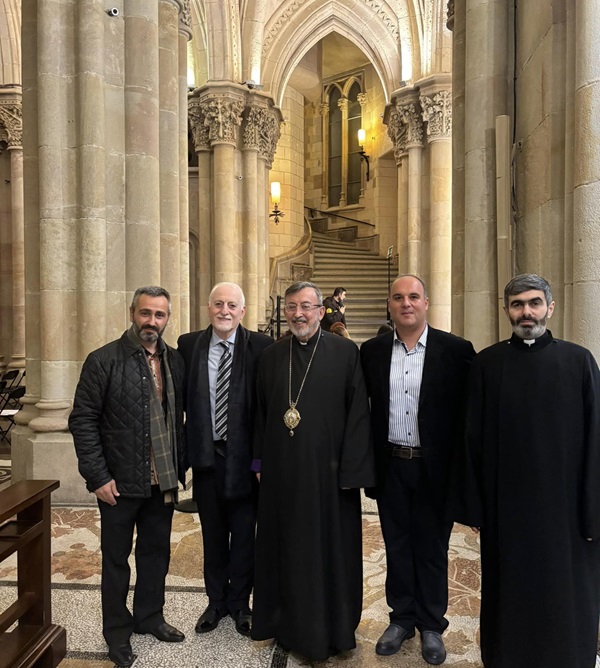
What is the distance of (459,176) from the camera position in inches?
200

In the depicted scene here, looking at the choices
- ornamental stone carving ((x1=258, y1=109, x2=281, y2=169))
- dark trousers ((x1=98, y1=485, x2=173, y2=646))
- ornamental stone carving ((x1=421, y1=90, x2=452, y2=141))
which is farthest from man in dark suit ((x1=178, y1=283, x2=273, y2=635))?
ornamental stone carving ((x1=258, y1=109, x2=281, y2=169))

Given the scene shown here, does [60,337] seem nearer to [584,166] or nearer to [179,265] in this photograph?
[179,265]

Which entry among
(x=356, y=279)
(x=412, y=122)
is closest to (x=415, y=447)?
(x=412, y=122)

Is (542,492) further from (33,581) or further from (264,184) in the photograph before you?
(264,184)

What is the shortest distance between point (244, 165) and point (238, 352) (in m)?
10.3

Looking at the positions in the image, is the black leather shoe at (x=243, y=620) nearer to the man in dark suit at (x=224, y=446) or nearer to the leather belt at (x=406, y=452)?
the man in dark suit at (x=224, y=446)

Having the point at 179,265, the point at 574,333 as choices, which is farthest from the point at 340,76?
the point at 574,333

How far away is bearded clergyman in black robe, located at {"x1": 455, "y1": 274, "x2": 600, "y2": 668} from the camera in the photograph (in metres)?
2.22

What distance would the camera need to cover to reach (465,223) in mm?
4789

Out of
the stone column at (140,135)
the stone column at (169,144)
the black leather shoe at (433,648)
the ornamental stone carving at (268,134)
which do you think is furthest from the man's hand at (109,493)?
the ornamental stone carving at (268,134)

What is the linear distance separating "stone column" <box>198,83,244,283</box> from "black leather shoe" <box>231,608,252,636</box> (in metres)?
9.28

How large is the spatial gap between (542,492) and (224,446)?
1479 millimetres

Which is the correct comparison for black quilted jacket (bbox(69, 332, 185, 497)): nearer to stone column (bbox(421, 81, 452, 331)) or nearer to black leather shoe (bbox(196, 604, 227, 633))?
black leather shoe (bbox(196, 604, 227, 633))

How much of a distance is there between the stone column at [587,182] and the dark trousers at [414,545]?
1158 millimetres
